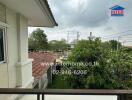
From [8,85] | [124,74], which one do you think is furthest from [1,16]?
[124,74]

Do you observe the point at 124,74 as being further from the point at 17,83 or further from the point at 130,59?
the point at 17,83

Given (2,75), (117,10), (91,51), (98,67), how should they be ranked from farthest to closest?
A: (91,51) → (98,67) → (117,10) → (2,75)

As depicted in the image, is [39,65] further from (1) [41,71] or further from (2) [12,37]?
(2) [12,37]

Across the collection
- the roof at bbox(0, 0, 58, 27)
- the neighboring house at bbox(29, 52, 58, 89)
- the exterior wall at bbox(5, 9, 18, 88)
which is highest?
the roof at bbox(0, 0, 58, 27)

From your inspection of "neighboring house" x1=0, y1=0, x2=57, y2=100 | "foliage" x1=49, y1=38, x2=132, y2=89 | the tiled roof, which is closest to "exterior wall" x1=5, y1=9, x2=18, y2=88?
"neighboring house" x1=0, y1=0, x2=57, y2=100

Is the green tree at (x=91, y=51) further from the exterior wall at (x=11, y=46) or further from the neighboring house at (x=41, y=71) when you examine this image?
the exterior wall at (x=11, y=46)

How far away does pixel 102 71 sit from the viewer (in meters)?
9.77

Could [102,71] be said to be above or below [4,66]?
below

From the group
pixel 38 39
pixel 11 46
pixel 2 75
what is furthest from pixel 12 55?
pixel 38 39

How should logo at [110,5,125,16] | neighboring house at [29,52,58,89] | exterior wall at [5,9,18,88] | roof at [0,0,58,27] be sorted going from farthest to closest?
neighboring house at [29,52,58,89]
logo at [110,5,125,16]
exterior wall at [5,9,18,88]
roof at [0,0,58,27]

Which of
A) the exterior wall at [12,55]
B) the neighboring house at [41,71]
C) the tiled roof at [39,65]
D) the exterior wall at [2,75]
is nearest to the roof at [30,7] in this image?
the exterior wall at [12,55]

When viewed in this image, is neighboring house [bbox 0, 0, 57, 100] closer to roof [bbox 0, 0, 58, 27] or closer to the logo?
roof [bbox 0, 0, 58, 27]

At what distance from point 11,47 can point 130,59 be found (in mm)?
9612

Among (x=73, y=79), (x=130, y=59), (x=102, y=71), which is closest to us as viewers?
(x=102, y=71)
